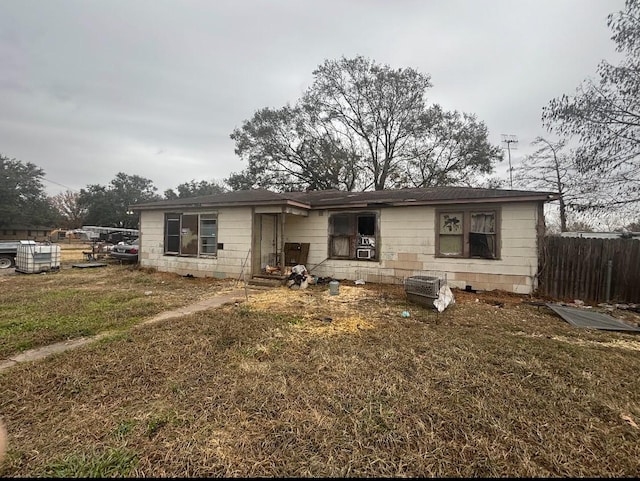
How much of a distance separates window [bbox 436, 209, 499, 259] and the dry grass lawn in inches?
135

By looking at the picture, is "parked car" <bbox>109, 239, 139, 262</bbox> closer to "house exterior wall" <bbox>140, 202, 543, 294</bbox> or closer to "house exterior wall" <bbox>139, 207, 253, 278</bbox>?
"house exterior wall" <bbox>140, 202, 543, 294</bbox>

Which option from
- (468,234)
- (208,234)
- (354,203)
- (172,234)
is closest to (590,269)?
(468,234)

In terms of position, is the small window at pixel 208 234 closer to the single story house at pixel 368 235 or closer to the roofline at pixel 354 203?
the single story house at pixel 368 235

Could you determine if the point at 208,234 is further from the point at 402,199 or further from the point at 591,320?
the point at 591,320

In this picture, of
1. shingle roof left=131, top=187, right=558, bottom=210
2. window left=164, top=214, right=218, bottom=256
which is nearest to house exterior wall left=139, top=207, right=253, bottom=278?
window left=164, top=214, right=218, bottom=256

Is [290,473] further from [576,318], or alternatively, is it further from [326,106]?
[326,106]

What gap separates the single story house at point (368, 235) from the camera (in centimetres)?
738

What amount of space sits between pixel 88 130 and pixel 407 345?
26.8 metres

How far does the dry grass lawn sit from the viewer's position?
1802mm

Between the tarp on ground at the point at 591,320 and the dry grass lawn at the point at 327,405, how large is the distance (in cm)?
36

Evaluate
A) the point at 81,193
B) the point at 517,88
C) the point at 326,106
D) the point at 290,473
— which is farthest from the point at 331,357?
the point at 81,193

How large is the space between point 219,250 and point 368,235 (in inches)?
198

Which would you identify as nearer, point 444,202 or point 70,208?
point 444,202

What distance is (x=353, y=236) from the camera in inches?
360
